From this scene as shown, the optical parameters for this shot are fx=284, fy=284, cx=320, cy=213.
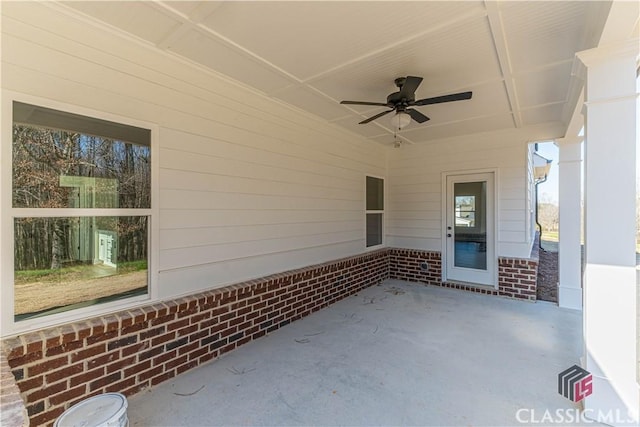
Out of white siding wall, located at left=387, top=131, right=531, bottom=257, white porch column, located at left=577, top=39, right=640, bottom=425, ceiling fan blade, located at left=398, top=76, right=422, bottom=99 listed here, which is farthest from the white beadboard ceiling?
white siding wall, located at left=387, top=131, right=531, bottom=257

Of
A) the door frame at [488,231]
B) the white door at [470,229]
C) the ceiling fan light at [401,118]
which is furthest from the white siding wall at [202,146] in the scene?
the white door at [470,229]

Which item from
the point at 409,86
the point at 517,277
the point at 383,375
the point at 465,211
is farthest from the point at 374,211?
the point at 383,375

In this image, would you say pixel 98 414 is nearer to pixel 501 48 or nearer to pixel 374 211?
pixel 501 48

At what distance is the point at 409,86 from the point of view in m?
2.86

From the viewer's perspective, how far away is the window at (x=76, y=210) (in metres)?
1.94

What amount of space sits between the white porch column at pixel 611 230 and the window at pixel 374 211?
150 inches

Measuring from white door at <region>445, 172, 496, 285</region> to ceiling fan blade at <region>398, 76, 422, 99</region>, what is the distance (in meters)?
3.11

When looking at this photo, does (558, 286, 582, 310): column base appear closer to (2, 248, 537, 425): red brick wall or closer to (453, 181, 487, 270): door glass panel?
(453, 181, 487, 270): door glass panel

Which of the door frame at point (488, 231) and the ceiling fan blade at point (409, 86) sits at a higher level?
the ceiling fan blade at point (409, 86)

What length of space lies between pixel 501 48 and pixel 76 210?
3733 millimetres

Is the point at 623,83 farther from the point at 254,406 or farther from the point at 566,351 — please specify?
the point at 254,406

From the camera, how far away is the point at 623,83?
1.99 m

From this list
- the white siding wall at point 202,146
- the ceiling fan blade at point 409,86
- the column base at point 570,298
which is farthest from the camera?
the column base at point 570,298

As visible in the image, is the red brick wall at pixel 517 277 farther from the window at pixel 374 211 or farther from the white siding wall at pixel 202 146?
the white siding wall at pixel 202 146
